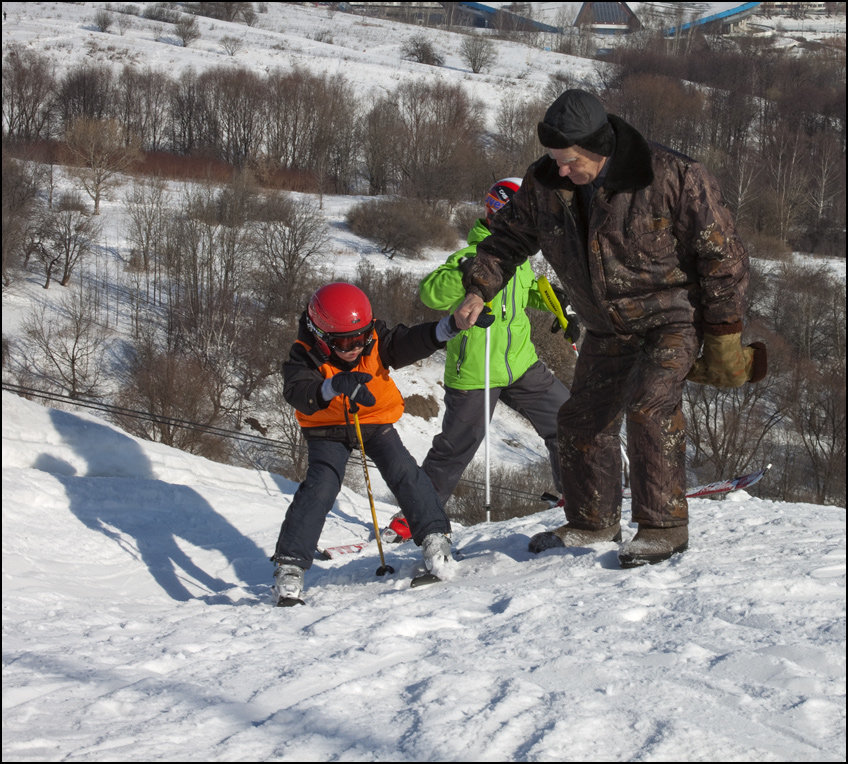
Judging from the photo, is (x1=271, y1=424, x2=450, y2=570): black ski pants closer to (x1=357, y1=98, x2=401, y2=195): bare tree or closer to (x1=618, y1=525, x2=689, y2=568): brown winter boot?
(x1=618, y1=525, x2=689, y2=568): brown winter boot

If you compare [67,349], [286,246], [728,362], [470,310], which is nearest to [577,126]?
[470,310]

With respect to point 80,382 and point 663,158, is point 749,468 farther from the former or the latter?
point 663,158

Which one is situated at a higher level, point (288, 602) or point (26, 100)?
point (26, 100)

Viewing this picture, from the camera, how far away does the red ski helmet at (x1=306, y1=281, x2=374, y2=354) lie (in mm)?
4371

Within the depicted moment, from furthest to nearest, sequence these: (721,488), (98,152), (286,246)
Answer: (98,152)
(286,246)
(721,488)

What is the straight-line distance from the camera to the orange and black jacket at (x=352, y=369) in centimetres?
446

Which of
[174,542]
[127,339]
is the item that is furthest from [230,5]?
[174,542]

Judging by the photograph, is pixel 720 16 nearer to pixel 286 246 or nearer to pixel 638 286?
pixel 286 246

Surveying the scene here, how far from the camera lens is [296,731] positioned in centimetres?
237

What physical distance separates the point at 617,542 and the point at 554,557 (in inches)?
13.1

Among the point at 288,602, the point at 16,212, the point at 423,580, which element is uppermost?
the point at 16,212

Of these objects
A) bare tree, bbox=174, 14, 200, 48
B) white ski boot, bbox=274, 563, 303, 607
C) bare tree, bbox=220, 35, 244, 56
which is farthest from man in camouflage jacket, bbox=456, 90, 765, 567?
bare tree, bbox=174, 14, 200, 48

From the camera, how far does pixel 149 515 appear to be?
6.35 meters

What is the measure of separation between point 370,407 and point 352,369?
0.21 meters
